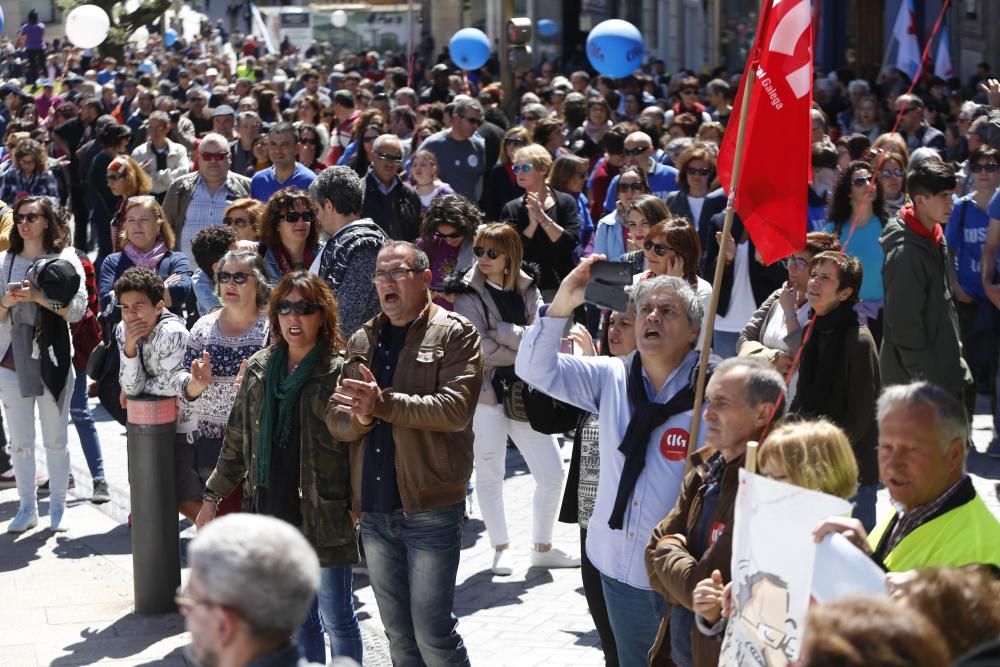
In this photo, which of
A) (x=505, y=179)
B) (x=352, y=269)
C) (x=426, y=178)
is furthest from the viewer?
(x=505, y=179)

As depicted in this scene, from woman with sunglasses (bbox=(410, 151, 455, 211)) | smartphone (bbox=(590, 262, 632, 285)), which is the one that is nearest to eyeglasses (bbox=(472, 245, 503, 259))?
smartphone (bbox=(590, 262, 632, 285))

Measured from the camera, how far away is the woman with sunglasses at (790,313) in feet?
22.4

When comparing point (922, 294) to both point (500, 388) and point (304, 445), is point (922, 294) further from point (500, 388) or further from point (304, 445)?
point (304, 445)

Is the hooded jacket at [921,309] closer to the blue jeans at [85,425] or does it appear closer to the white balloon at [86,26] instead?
the blue jeans at [85,425]

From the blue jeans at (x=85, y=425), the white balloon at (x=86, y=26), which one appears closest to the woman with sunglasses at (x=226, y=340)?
the blue jeans at (x=85, y=425)

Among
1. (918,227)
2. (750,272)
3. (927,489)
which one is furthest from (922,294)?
(927,489)

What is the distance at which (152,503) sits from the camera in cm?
749

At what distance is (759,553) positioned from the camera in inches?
152

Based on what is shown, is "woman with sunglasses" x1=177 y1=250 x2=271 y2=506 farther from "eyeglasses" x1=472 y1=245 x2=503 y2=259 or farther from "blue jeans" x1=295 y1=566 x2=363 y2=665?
"blue jeans" x1=295 y1=566 x2=363 y2=665

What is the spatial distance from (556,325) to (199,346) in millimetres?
2360

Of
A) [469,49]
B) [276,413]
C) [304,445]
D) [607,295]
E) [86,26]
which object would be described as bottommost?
[304,445]

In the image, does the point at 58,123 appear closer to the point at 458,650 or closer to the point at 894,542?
the point at 458,650

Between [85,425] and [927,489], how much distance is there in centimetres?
643

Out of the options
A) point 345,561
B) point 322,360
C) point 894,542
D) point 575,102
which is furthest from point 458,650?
point 575,102
